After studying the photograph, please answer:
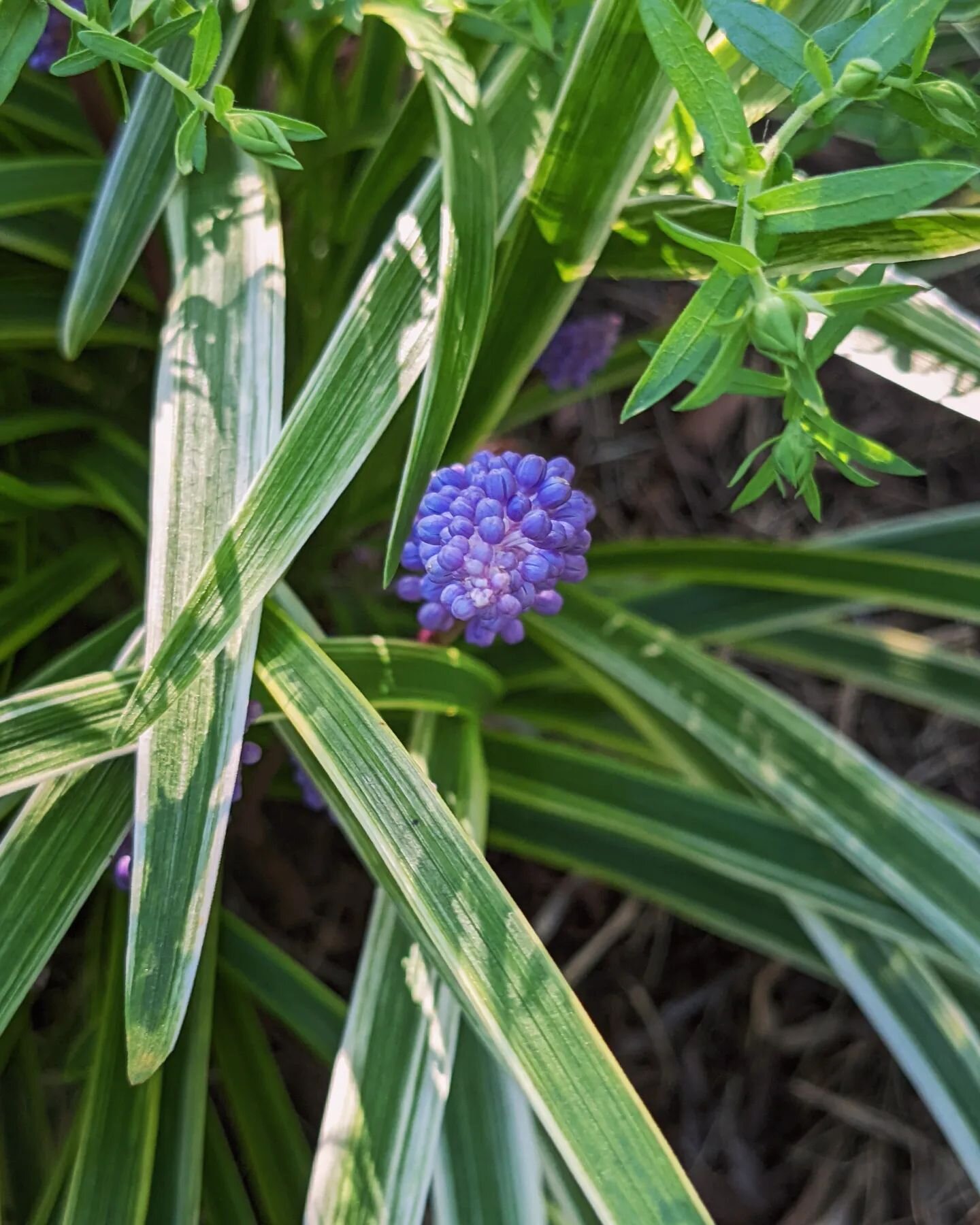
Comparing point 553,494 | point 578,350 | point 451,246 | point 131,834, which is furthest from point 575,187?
point 131,834

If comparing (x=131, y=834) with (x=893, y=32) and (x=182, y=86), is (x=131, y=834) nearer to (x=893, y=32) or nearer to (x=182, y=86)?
(x=182, y=86)

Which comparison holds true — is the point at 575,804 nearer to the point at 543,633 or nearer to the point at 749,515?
the point at 543,633

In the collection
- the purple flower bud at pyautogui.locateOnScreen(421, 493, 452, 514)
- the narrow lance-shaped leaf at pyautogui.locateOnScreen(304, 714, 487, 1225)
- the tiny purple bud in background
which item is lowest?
the narrow lance-shaped leaf at pyautogui.locateOnScreen(304, 714, 487, 1225)

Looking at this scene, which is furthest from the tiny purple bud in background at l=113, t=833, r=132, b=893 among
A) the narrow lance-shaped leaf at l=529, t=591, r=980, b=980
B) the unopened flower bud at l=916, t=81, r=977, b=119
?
the unopened flower bud at l=916, t=81, r=977, b=119

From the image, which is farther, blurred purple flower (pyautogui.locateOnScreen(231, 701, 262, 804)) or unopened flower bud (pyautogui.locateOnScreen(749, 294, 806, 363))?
blurred purple flower (pyautogui.locateOnScreen(231, 701, 262, 804))

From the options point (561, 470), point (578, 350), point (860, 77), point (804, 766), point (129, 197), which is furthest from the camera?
point (578, 350)

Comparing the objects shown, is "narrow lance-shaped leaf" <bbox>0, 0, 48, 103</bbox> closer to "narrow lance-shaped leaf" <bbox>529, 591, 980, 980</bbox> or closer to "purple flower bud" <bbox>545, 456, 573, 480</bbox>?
"purple flower bud" <bbox>545, 456, 573, 480</bbox>

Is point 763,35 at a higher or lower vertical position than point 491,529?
higher

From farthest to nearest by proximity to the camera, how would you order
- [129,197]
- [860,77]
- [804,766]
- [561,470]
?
[804,766] < [129,197] < [561,470] < [860,77]
